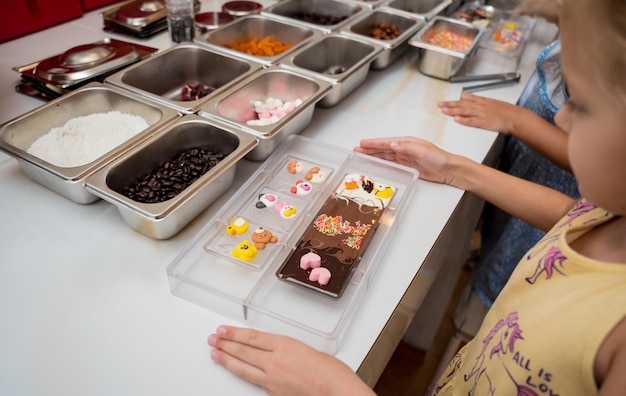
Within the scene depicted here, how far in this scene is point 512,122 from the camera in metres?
1.14

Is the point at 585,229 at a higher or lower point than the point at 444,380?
higher

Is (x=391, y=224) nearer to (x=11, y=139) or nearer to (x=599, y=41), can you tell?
(x=599, y=41)

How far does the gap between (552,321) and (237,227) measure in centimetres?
51

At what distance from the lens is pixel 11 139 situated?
899 mm

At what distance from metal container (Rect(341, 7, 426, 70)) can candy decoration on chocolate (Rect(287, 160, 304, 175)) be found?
480 millimetres

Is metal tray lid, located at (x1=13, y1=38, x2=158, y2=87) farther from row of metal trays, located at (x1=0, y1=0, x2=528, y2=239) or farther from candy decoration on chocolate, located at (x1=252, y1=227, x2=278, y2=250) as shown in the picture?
candy decoration on chocolate, located at (x1=252, y1=227, x2=278, y2=250)

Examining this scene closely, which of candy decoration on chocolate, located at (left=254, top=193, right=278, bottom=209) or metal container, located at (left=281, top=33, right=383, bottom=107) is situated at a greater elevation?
metal container, located at (left=281, top=33, right=383, bottom=107)

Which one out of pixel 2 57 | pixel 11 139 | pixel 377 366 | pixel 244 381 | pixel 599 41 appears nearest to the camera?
pixel 599 41

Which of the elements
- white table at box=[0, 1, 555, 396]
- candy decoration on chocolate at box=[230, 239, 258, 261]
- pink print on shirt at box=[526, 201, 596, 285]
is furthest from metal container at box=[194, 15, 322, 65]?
pink print on shirt at box=[526, 201, 596, 285]

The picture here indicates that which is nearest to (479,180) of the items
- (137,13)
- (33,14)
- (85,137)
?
(85,137)

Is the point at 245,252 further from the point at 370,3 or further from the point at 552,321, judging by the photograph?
the point at 370,3

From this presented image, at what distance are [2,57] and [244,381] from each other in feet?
3.76

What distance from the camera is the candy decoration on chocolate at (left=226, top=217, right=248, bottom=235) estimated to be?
0.83 meters

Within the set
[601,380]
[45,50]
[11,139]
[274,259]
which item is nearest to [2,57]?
[45,50]
